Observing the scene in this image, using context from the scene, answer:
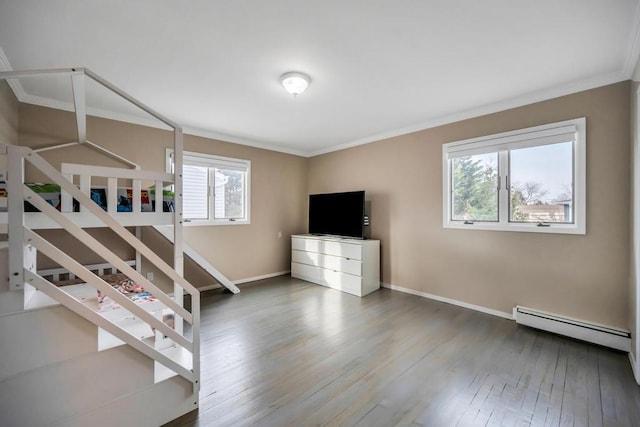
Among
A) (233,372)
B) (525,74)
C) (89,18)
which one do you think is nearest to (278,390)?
(233,372)

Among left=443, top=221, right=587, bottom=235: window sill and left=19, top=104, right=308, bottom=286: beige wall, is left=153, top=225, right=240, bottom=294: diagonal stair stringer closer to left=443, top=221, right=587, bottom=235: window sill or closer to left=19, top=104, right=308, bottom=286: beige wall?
left=19, top=104, right=308, bottom=286: beige wall

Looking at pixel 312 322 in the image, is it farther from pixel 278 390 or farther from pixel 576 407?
pixel 576 407

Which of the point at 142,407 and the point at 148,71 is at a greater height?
the point at 148,71

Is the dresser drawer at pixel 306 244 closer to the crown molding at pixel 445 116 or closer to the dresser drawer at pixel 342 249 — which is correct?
the dresser drawer at pixel 342 249

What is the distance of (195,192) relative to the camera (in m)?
4.15

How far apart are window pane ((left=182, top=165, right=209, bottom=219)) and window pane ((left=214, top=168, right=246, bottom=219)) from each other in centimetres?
16

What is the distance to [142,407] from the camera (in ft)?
4.93

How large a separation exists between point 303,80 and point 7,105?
9.34 ft

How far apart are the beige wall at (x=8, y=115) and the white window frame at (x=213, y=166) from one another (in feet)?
4.75

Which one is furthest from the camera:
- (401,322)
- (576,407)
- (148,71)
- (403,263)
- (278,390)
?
(403,263)

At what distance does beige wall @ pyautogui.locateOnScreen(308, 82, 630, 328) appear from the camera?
2.49 meters

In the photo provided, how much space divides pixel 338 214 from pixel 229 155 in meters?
2.05

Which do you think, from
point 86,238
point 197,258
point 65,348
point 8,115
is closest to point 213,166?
point 197,258

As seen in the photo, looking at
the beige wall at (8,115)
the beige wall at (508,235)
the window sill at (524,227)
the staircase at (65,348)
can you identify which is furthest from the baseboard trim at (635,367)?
the beige wall at (8,115)
